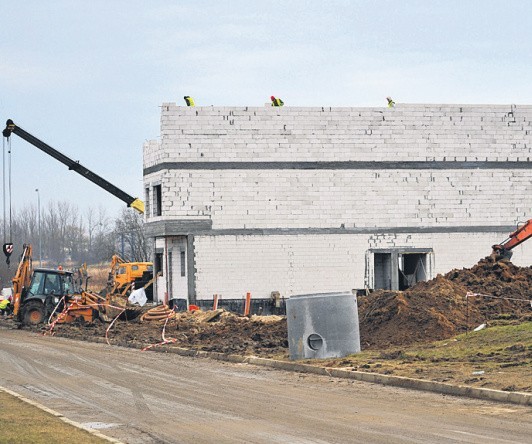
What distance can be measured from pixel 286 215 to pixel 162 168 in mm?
5639

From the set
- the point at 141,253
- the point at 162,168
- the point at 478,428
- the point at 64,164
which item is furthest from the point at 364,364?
the point at 141,253

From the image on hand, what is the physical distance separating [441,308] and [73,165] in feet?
101

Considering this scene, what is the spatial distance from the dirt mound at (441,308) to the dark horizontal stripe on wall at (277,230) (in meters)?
10.6

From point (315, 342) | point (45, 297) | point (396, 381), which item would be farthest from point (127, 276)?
point (396, 381)

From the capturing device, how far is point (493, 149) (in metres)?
49.3

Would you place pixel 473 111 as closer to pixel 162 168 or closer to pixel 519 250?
pixel 519 250

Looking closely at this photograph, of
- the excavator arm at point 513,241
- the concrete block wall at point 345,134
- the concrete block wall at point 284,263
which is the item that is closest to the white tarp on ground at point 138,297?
the concrete block wall at point 345,134

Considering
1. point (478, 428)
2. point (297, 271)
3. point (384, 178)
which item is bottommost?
point (478, 428)

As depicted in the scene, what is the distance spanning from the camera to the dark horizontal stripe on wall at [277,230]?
155 feet

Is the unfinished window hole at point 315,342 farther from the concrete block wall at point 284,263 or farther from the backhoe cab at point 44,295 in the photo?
the backhoe cab at point 44,295

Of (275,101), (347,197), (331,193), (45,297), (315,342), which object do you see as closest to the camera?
(315,342)

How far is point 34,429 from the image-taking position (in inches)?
596

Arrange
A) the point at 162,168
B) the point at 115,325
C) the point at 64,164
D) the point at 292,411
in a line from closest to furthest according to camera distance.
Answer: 1. the point at 292,411
2. the point at 115,325
3. the point at 162,168
4. the point at 64,164

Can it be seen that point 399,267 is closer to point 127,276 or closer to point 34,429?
point 127,276
